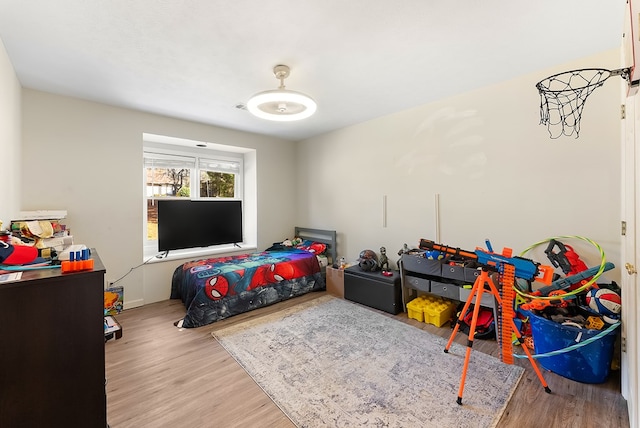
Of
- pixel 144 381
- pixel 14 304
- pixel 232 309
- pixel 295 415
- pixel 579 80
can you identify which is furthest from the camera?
pixel 232 309

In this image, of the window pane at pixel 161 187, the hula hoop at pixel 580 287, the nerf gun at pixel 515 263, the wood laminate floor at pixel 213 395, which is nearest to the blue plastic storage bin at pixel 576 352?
the wood laminate floor at pixel 213 395

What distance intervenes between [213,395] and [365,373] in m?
1.08

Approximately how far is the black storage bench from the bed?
609 millimetres

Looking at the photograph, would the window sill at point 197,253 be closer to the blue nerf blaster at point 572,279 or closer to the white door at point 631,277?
the blue nerf blaster at point 572,279

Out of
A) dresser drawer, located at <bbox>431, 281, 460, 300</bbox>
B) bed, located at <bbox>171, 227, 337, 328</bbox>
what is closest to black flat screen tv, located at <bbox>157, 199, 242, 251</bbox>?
bed, located at <bbox>171, 227, 337, 328</bbox>

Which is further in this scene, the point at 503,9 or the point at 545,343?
the point at 545,343

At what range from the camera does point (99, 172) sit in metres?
3.16

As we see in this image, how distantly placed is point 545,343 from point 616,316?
0.47m

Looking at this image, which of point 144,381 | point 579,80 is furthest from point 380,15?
point 144,381

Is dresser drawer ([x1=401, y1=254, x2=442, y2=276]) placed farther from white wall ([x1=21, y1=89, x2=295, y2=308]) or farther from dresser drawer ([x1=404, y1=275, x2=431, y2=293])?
white wall ([x1=21, y1=89, x2=295, y2=308])

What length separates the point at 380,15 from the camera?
173 centimetres

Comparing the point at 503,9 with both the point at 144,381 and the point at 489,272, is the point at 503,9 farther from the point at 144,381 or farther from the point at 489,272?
the point at 144,381

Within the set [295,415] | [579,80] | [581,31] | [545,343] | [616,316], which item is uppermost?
[581,31]

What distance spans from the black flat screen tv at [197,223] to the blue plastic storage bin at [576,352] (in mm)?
3865
